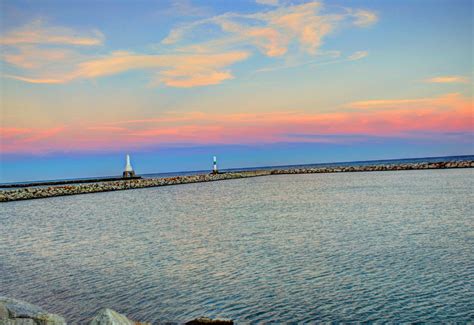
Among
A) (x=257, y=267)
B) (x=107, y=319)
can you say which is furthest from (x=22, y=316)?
(x=257, y=267)

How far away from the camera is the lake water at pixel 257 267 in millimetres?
7531

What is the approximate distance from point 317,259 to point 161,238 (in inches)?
235

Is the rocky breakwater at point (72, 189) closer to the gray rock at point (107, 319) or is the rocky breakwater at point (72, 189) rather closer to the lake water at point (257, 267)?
the lake water at point (257, 267)

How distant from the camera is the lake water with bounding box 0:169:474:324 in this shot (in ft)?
24.7

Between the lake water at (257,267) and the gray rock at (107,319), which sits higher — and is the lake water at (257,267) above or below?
Answer: below

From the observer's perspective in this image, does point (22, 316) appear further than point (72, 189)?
No

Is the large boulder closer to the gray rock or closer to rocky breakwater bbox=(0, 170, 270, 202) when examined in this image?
the gray rock

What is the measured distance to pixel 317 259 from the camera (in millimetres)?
10750

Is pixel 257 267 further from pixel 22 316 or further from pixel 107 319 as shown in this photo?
pixel 22 316

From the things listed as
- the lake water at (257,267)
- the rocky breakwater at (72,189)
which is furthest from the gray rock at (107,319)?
the rocky breakwater at (72,189)

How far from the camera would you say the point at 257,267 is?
10.2 metres

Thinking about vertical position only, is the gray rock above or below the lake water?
above

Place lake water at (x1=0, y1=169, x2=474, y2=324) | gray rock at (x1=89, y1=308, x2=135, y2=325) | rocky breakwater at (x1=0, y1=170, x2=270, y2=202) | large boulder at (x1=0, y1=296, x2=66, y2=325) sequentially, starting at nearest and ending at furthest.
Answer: gray rock at (x1=89, y1=308, x2=135, y2=325), large boulder at (x1=0, y1=296, x2=66, y2=325), lake water at (x1=0, y1=169, x2=474, y2=324), rocky breakwater at (x1=0, y1=170, x2=270, y2=202)

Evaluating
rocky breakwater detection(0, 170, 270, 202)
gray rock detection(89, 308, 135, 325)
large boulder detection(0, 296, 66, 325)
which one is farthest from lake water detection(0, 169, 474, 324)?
rocky breakwater detection(0, 170, 270, 202)
